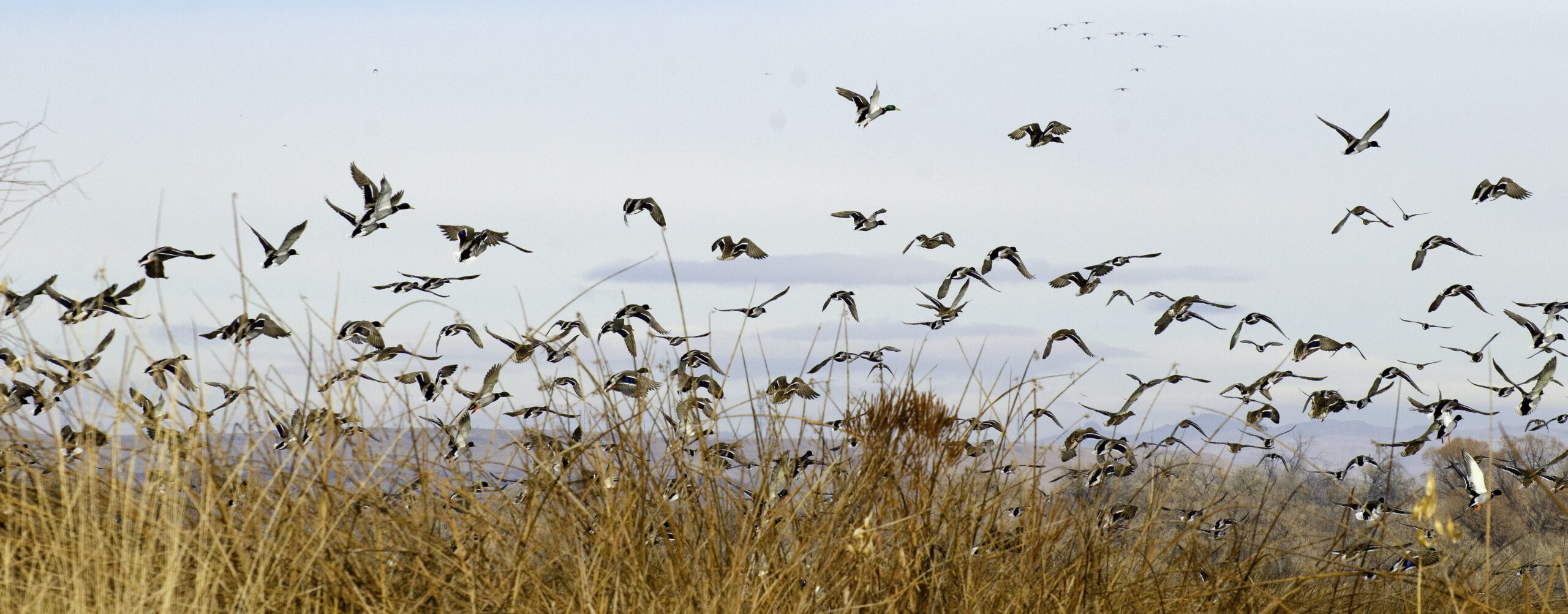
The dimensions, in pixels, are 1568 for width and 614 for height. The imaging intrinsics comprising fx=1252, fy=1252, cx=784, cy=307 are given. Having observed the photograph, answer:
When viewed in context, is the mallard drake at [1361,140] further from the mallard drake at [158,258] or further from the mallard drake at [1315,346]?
the mallard drake at [158,258]

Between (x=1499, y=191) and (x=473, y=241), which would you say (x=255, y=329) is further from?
(x=1499, y=191)

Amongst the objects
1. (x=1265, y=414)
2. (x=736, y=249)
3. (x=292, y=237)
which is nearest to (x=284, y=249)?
(x=292, y=237)

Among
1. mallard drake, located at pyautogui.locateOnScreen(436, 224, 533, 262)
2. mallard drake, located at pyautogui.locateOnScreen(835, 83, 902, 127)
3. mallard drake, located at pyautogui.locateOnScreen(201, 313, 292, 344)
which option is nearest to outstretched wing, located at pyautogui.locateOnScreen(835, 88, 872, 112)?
mallard drake, located at pyautogui.locateOnScreen(835, 83, 902, 127)

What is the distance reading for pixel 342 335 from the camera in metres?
5.72

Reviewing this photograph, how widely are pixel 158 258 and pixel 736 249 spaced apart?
3893mm

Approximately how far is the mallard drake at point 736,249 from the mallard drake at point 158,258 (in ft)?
11.3

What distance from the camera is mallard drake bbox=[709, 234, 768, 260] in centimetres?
873

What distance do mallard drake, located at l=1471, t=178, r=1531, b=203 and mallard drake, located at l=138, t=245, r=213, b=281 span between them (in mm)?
8946

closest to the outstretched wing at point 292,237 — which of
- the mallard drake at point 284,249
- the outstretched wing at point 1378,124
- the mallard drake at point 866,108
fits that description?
the mallard drake at point 284,249

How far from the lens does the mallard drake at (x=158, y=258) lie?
6.04 m

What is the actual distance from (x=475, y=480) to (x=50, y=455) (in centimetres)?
215

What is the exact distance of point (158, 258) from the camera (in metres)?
6.05

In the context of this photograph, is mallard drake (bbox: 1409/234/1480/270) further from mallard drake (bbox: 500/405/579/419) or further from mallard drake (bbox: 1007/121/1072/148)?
mallard drake (bbox: 500/405/579/419)

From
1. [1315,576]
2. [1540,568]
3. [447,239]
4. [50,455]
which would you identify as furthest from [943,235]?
[1540,568]
